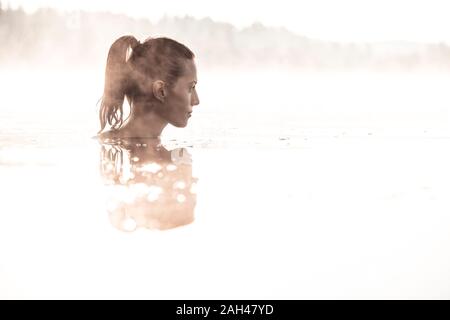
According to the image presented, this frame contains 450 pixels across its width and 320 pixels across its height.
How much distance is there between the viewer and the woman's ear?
8.55ft

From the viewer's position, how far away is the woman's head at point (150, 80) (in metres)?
2.58

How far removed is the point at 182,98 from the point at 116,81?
30cm

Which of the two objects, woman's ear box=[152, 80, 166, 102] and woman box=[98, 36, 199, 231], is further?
woman's ear box=[152, 80, 166, 102]

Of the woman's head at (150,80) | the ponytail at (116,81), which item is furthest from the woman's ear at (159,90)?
the ponytail at (116,81)

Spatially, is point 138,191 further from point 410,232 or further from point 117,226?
point 410,232

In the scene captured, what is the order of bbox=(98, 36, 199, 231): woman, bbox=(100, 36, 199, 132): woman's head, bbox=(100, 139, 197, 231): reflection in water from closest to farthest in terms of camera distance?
bbox=(100, 139, 197, 231): reflection in water < bbox=(98, 36, 199, 231): woman < bbox=(100, 36, 199, 132): woman's head

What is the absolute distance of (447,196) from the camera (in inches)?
81.4

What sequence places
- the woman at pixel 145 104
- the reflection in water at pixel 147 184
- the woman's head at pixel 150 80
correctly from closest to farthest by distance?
the reflection in water at pixel 147 184, the woman at pixel 145 104, the woman's head at pixel 150 80

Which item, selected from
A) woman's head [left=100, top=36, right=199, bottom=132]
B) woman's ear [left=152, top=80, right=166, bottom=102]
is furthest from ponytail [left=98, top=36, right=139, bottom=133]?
woman's ear [left=152, top=80, right=166, bottom=102]

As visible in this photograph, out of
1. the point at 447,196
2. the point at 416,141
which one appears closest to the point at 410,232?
the point at 447,196

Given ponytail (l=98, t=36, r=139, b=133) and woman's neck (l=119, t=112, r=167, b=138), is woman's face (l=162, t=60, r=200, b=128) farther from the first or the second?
ponytail (l=98, t=36, r=139, b=133)

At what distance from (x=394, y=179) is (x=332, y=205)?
51cm

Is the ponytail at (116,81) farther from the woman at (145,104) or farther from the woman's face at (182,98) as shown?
the woman's face at (182,98)

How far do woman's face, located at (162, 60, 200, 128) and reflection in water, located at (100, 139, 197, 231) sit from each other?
14 centimetres
